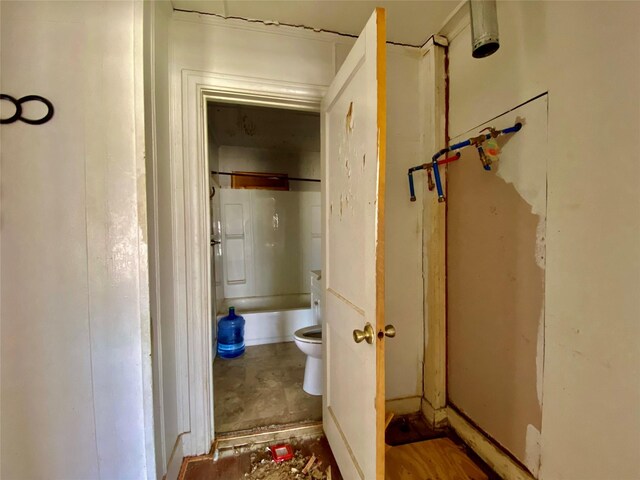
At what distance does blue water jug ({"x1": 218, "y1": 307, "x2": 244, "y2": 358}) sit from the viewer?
2438 mm

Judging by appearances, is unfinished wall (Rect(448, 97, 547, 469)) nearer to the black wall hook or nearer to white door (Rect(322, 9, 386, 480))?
white door (Rect(322, 9, 386, 480))

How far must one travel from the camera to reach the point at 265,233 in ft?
10.7

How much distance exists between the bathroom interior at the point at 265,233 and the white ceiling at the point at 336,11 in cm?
96

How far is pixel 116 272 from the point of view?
914mm

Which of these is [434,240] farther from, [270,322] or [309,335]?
[270,322]

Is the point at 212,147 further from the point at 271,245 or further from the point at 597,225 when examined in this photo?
the point at 597,225

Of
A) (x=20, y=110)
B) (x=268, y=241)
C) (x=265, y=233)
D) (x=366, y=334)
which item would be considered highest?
(x=20, y=110)

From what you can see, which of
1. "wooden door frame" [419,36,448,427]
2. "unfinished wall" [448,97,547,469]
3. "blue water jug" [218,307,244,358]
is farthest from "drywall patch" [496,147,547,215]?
"blue water jug" [218,307,244,358]

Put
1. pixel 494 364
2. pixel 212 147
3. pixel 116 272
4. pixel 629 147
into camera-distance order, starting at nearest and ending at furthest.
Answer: pixel 629 147 → pixel 116 272 → pixel 494 364 → pixel 212 147

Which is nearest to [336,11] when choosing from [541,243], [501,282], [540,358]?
[541,243]

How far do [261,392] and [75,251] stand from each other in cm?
149

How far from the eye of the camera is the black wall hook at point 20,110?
822 millimetres

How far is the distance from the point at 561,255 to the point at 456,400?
0.99m

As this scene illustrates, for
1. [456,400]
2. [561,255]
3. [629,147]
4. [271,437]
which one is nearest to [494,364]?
[456,400]
